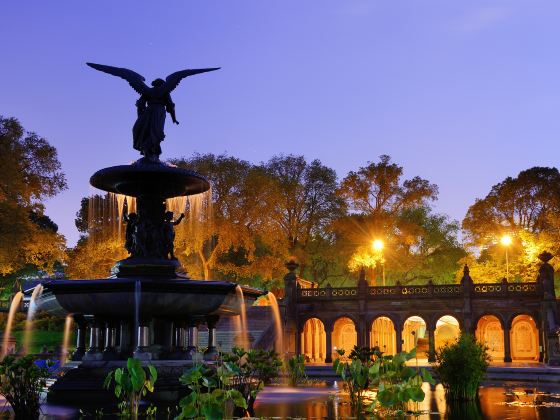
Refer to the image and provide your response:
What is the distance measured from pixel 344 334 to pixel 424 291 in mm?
9296

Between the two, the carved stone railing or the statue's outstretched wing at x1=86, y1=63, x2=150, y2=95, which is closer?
the statue's outstretched wing at x1=86, y1=63, x2=150, y2=95

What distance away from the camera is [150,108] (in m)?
14.9

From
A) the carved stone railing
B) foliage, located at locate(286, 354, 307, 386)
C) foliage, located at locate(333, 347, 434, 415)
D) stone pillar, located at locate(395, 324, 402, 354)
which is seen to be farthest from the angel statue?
the carved stone railing

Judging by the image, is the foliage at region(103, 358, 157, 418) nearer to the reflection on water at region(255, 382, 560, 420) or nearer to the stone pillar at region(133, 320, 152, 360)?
the reflection on water at region(255, 382, 560, 420)

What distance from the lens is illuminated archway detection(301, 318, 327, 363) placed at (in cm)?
4258

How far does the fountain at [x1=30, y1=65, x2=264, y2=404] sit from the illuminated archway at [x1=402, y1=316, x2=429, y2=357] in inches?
1309

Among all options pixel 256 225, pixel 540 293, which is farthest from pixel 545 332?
pixel 256 225

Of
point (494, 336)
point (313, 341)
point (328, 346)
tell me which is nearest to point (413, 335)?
point (494, 336)

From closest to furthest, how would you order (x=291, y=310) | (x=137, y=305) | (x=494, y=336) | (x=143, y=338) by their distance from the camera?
(x=137, y=305), (x=143, y=338), (x=291, y=310), (x=494, y=336)

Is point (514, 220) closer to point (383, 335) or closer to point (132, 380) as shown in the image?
point (383, 335)

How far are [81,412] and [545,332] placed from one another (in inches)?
1254

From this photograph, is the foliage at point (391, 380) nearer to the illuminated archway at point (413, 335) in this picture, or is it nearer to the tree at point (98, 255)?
the tree at point (98, 255)

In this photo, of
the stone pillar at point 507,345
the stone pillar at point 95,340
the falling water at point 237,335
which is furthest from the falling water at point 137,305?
the stone pillar at point 507,345

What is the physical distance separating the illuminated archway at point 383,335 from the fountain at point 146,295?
28981 mm
